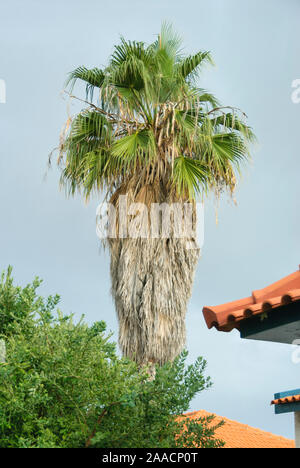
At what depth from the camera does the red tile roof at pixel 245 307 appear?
A: 6793 millimetres

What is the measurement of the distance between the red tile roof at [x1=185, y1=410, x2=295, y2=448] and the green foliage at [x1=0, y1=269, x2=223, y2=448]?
689 cm

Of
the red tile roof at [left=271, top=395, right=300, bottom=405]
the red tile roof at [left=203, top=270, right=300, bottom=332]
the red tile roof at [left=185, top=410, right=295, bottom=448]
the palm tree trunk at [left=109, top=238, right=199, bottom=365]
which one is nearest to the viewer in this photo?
the red tile roof at [left=203, top=270, right=300, bottom=332]

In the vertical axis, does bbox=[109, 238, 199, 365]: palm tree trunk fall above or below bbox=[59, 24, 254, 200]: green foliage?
below

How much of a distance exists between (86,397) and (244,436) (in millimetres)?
8993

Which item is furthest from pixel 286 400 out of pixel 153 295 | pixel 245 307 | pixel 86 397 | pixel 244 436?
pixel 244 436

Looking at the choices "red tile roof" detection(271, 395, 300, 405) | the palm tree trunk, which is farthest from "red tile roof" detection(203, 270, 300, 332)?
the palm tree trunk

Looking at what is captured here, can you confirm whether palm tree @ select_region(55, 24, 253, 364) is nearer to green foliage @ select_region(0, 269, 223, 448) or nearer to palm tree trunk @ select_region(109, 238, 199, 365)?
palm tree trunk @ select_region(109, 238, 199, 365)

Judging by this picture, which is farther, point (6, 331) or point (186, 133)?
point (186, 133)

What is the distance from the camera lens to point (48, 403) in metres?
7.43

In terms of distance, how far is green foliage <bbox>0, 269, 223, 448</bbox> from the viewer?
23.2 ft

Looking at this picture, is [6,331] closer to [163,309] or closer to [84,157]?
[163,309]
